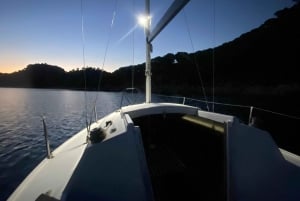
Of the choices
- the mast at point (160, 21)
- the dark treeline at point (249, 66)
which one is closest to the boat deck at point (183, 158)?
the mast at point (160, 21)

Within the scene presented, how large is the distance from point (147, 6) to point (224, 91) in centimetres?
6494

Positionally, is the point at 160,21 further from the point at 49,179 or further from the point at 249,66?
the point at 249,66

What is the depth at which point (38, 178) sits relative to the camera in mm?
3658

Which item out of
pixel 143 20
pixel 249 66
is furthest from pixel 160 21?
pixel 249 66

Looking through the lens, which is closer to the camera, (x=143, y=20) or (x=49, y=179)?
(x=49, y=179)

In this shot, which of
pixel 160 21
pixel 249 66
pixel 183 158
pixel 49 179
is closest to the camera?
pixel 49 179

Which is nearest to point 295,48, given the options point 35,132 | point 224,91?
point 224,91

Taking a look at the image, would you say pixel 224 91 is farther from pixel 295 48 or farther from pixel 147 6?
pixel 147 6

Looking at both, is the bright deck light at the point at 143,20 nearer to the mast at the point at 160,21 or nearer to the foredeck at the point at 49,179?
the mast at the point at 160,21

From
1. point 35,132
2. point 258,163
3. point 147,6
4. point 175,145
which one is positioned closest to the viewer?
point 258,163

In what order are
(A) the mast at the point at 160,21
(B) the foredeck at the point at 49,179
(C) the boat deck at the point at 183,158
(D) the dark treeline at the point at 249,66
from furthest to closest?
(D) the dark treeline at the point at 249,66
(A) the mast at the point at 160,21
(C) the boat deck at the point at 183,158
(B) the foredeck at the point at 49,179

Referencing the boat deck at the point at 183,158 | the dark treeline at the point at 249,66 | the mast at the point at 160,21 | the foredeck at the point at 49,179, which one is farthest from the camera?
the dark treeline at the point at 249,66

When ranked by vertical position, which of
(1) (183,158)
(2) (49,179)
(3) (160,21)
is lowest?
(1) (183,158)

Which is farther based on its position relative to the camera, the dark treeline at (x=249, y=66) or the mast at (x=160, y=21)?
the dark treeline at (x=249, y=66)
